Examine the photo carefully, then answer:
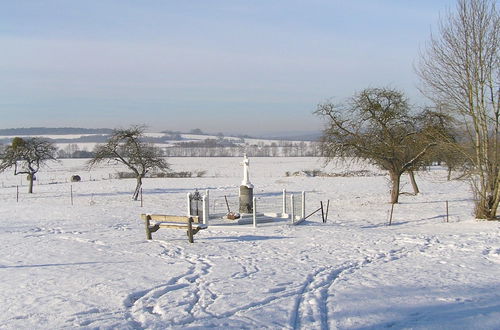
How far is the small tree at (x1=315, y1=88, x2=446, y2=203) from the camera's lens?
1134 inches

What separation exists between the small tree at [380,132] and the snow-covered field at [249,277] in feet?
31.8

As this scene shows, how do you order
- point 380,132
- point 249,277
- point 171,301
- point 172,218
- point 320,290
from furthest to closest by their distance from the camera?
point 380,132 < point 172,218 < point 249,277 < point 320,290 < point 171,301

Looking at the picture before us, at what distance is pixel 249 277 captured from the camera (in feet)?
32.8

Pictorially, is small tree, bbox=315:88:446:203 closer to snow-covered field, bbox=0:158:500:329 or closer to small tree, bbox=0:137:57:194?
snow-covered field, bbox=0:158:500:329

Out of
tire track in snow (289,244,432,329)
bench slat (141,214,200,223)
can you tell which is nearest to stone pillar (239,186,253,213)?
bench slat (141,214,200,223)

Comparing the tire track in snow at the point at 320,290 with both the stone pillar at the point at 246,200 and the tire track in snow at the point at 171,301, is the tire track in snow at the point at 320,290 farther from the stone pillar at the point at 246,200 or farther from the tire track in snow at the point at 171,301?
the stone pillar at the point at 246,200

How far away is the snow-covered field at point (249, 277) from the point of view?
7.34 meters

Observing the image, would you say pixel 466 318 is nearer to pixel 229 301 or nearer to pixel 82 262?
pixel 229 301

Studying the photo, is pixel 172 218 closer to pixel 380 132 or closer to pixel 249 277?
pixel 249 277

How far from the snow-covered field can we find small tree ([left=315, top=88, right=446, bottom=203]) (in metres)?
9.69

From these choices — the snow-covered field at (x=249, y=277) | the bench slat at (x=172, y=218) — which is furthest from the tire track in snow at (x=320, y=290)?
the bench slat at (x=172, y=218)

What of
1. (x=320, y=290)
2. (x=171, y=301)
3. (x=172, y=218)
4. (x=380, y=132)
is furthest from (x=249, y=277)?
(x=380, y=132)

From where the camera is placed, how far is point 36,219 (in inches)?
809

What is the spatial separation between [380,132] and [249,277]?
21.4 metres
